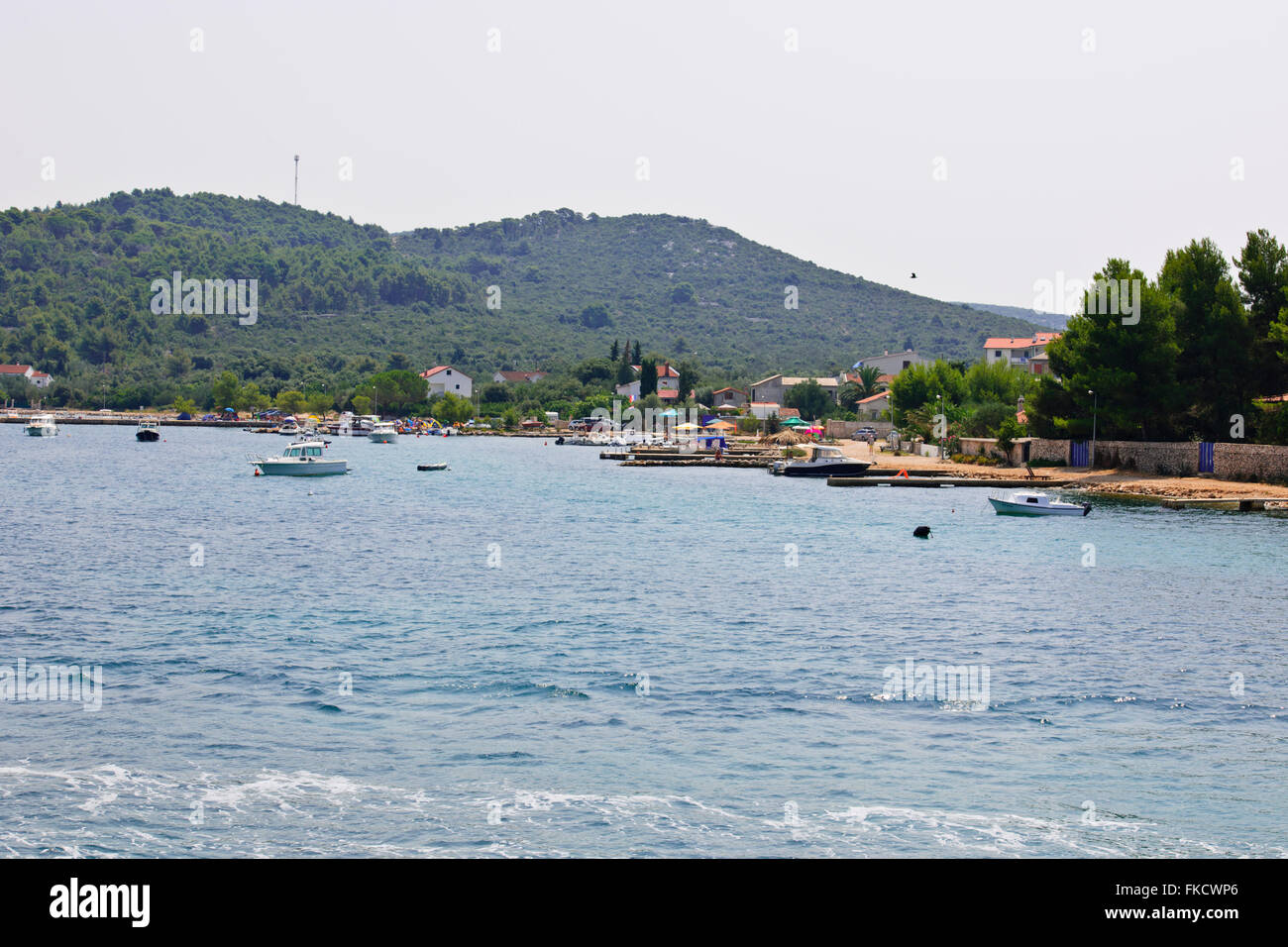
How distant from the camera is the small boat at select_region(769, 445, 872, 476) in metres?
96.4

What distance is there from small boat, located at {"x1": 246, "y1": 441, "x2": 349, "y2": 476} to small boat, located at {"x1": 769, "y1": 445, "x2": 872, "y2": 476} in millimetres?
41103

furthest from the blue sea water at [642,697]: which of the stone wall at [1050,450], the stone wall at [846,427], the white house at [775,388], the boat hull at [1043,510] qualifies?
the white house at [775,388]

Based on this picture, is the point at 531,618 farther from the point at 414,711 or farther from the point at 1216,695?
the point at 1216,695

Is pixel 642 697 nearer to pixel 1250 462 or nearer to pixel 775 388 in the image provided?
pixel 1250 462

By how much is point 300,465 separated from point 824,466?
46560 mm

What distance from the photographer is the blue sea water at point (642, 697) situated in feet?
53.1

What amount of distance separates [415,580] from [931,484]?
5619 cm

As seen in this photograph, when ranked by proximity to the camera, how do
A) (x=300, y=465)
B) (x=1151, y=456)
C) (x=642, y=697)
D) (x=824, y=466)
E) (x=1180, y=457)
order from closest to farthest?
(x=642, y=697) → (x=1180, y=457) → (x=1151, y=456) → (x=824, y=466) → (x=300, y=465)

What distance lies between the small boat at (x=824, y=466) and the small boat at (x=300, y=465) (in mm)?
41103

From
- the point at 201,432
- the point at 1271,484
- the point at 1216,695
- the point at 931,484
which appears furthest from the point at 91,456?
the point at 1216,695

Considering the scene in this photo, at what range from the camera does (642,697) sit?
23.3 meters

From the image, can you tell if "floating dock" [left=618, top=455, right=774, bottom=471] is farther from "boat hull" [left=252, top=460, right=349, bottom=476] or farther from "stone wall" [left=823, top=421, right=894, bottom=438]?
"boat hull" [left=252, top=460, right=349, bottom=476]

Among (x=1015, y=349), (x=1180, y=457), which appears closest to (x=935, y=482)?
(x=1180, y=457)

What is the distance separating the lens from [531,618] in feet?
108
